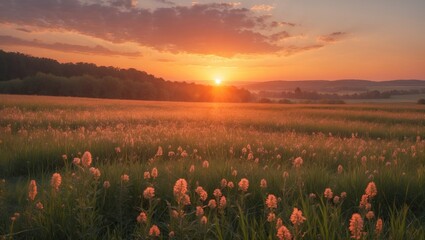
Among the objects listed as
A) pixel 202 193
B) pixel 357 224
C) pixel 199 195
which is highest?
pixel 357 224

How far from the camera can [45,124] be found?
1277 centimetres

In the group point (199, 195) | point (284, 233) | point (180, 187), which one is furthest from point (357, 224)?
point (199, 195)

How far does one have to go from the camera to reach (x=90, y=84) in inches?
3206

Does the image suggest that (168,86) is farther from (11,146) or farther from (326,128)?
(11,146)

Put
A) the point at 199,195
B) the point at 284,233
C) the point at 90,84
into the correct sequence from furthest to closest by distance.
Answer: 1. the point at 90,84
2. the point at 199,195
3. the point at 284,233

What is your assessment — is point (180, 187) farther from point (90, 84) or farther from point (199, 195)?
point (90, 84)

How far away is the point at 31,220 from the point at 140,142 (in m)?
4.52

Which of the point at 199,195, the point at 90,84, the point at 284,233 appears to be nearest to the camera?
the point at 284,233

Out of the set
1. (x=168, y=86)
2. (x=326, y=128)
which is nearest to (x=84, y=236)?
(x=326, y=128)

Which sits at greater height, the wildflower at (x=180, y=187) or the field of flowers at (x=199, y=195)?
the wildflower at (x=180, y=187)

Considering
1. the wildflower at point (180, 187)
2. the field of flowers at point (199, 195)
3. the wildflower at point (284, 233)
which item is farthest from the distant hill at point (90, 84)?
the wildflower at point (284, 233)

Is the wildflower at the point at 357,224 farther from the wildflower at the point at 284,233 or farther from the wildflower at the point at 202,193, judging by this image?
the wildflower at the point at 202,193

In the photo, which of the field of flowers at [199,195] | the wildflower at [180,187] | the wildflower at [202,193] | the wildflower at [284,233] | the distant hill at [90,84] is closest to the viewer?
the wildflower at [284,233]

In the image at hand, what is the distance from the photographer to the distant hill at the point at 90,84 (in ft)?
250
